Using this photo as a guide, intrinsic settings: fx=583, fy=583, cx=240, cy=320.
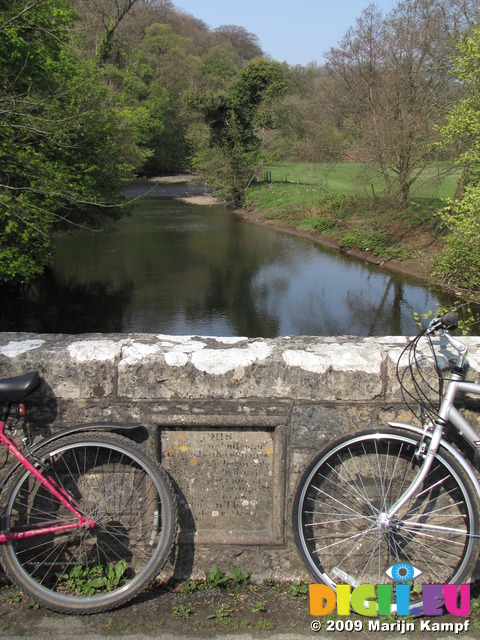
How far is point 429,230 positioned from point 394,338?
24.0 m

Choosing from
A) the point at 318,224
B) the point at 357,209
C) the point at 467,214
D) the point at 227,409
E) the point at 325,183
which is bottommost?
the point at 318,224

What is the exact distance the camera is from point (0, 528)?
2.66 meters

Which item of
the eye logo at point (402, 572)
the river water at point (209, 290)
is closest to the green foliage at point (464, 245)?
the river water at point (209, 290)

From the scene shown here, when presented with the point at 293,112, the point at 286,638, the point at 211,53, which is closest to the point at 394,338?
the point at 286,638

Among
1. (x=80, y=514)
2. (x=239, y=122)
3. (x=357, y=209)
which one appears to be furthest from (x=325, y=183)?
(x=80, y=514)

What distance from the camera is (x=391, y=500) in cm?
294

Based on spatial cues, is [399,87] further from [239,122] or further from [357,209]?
[239,122]

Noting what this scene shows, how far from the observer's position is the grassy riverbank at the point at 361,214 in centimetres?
2456

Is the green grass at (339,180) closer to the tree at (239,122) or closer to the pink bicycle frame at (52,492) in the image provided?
A: the tree at (239,122)

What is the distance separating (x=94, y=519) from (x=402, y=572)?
1526 mm

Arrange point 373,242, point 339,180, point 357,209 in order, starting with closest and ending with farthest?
point 373,242, point 357,209, point 339,180

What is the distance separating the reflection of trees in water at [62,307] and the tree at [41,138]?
1412 mm

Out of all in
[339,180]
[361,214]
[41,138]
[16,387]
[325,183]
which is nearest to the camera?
[16,387]

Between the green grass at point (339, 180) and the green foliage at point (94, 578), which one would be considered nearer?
the green foliage at point (94, 578)
